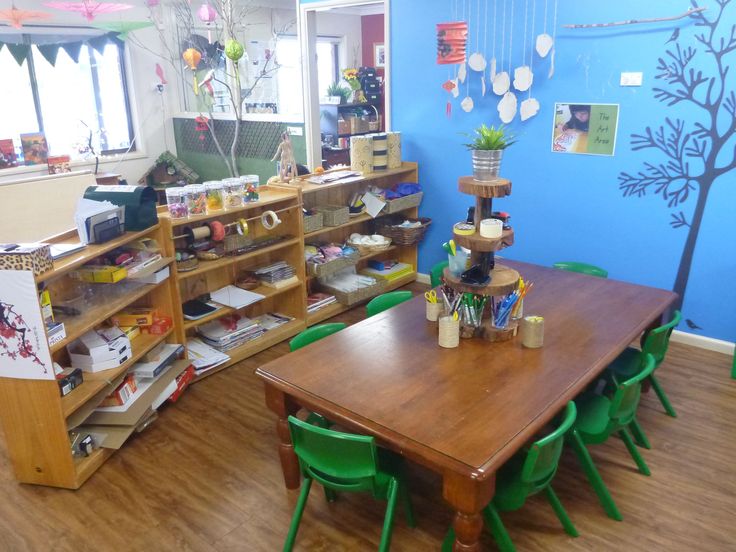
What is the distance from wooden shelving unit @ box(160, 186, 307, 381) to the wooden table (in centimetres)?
123

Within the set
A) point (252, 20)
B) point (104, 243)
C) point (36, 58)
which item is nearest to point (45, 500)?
point (104, 243)

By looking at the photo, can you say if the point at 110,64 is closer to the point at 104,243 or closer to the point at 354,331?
the point at 104,243

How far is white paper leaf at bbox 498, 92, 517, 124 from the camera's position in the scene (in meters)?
4.30

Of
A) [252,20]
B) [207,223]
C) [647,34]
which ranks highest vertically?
[252,20]

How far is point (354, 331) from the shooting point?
273cm

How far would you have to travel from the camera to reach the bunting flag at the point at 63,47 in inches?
229

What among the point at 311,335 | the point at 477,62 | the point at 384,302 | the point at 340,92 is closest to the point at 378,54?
the point at 340,92

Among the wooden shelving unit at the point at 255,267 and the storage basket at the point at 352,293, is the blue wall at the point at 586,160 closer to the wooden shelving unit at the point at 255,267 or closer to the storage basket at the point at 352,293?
the storage basket at the point at 352,293

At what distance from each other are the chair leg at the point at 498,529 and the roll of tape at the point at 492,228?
1048mm

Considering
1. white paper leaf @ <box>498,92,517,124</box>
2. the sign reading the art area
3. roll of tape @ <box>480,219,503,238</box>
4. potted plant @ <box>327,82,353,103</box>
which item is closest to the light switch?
the sign reading the art area

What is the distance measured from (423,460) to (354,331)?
94cm

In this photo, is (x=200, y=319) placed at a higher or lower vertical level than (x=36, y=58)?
lower

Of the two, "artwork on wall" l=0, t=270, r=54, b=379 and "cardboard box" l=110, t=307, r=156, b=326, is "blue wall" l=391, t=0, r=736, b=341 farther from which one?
"artwork on wall" l=0, t=270, r=54, b=379

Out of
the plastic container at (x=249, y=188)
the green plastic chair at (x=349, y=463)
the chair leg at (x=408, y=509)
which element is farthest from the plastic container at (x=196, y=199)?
the chair leg at (x=408, y=509)
